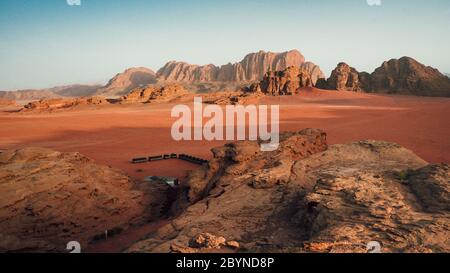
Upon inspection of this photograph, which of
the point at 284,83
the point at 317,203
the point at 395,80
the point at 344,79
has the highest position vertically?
the point at 344,79

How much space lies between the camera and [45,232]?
751 centimetres

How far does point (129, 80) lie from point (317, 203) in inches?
5460

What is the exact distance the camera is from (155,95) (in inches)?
2023

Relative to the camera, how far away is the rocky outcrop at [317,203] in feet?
14.0

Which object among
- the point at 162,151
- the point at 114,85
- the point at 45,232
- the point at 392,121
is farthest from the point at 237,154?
the point at 114,85

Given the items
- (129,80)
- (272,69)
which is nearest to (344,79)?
(272,69)

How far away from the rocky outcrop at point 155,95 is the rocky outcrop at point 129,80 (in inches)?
2771

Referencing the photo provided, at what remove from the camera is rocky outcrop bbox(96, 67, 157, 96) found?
4897 inches

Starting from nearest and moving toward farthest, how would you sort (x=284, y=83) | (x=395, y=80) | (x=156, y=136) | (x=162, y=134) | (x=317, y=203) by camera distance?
(x=317, y=203), (x=156, y=136), (x=162, y=134), (x=284, y=83), (x=395, y=80)

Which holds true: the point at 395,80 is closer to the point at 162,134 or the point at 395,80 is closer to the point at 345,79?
the point at 345,79

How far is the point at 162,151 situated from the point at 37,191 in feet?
33.8

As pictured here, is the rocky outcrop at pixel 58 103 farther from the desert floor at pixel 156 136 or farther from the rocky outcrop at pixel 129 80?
the rocky outcrop at pixel 129 80

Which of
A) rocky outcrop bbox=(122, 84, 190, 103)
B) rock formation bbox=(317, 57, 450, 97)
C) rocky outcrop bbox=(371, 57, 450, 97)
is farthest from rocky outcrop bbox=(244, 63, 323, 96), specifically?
rocky outcrop bbox=(122, 84, 190, 103)
